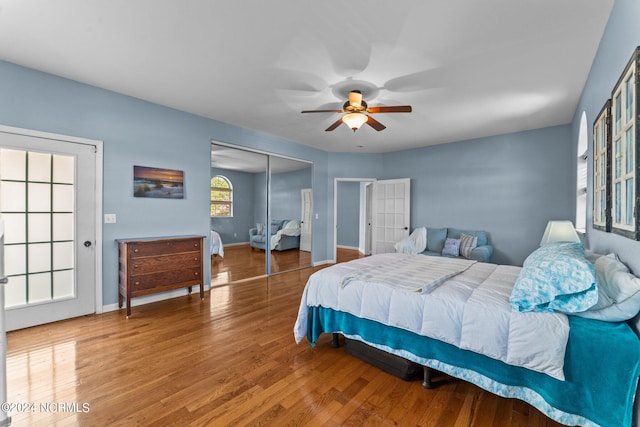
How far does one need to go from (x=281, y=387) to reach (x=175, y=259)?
2322 millimetres

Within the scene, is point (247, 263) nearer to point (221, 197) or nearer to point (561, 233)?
point (221, 197)

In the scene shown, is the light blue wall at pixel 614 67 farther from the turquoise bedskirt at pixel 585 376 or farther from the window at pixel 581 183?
the window at pixel 581 183

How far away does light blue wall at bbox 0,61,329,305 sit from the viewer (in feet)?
9.19

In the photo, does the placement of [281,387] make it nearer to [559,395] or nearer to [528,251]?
[559,395]

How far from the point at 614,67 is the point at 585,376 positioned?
1.94 m

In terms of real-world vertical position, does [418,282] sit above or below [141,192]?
below

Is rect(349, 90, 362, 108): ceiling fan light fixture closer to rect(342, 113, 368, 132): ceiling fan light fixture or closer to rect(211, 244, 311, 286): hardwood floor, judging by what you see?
rect(342, 113, 368, 132): ceiling fan light fixture

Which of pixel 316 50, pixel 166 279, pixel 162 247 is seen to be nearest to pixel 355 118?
pixel 316 50

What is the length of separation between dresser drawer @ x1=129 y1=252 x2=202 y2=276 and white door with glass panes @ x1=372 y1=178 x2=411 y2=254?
4.11m

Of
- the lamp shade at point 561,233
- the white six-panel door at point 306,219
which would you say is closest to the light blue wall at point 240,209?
the white six-panel door at point 306,219

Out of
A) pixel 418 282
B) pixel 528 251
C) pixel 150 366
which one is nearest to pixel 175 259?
pixel 150 366

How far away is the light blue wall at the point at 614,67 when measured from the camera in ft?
4.82

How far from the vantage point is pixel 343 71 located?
108 inches

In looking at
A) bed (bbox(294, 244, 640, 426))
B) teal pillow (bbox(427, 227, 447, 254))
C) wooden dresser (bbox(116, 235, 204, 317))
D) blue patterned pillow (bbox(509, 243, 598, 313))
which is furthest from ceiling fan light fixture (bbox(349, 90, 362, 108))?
teal pillow (bbox(427, 227, 447, 254))
